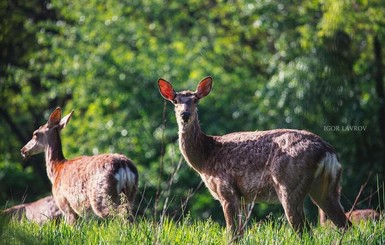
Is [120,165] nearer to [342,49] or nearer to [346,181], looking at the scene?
[342,49]

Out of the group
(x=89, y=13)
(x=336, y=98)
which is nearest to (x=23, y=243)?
(x=336, y=98)

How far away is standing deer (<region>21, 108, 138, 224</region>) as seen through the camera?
1002 centimetres

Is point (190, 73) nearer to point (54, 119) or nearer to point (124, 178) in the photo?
point (54, 119)

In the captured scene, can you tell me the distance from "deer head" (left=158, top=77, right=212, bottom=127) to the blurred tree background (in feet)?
20.6

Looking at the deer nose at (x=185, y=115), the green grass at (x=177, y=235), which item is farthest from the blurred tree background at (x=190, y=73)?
the green grass at (x=177, y=235)

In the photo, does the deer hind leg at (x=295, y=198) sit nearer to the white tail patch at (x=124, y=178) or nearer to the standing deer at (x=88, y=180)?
the standing deer at (x=88, y=180)

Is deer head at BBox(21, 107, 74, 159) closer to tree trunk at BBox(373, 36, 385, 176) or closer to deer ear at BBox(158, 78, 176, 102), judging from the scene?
deer ear at BBox(158, 78, 176, 102)

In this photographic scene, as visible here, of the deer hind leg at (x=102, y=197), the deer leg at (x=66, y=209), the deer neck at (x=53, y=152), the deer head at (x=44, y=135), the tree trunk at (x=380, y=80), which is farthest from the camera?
the tree trunk at (x=380, y=80)

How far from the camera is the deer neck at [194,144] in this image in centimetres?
984

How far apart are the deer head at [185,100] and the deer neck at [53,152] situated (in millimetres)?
2454

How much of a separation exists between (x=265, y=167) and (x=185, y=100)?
1.62 meters

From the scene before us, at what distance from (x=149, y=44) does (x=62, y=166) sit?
10.4m

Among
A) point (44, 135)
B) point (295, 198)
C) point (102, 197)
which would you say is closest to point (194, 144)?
point (102, 197)

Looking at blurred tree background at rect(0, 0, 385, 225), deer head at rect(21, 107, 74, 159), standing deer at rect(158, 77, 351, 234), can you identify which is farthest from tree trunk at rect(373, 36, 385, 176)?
standing deer at rect(158, 77, 351, 234)
